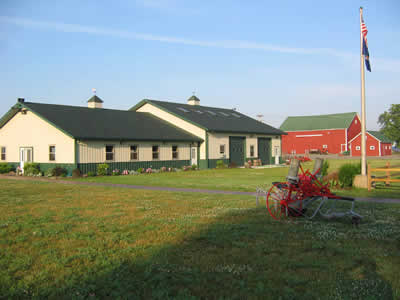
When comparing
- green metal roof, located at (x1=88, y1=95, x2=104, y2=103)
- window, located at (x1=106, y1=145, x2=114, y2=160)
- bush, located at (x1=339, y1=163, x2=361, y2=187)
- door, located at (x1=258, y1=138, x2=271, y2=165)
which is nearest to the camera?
bush, located at (x1=339, y1=163, x2=361, y2=187)

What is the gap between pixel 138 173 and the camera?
1122 inches

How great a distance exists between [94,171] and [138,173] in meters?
3.54

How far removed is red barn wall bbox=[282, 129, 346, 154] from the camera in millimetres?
68688

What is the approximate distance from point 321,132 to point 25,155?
184ft

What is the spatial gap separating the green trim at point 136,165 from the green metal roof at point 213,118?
4209mm

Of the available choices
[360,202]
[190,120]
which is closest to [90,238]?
[360,202]

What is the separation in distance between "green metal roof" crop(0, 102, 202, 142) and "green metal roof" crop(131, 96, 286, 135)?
5.50 ft

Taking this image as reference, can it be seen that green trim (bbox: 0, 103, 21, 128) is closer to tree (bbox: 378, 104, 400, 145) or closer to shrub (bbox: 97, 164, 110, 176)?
shrub (bbox: 97, 164, 110, 176)

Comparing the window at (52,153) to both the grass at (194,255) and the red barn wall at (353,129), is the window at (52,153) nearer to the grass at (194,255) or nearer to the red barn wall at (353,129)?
the grass at (194,255)

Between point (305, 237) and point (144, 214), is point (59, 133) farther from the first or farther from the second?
point (305, 237)

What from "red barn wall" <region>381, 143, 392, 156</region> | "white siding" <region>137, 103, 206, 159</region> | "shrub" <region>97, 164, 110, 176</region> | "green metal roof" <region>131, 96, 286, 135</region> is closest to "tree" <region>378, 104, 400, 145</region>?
"red barn wall" <region>381, 143, 392, 156</region>

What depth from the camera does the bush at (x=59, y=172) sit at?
25234 mm

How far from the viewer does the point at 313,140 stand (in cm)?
7175

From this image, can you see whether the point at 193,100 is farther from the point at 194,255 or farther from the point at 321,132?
the point at 194,255
